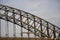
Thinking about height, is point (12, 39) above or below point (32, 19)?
below

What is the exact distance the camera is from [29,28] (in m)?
44.7

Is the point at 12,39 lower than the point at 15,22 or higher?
lower

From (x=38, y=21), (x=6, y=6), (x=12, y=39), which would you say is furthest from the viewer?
(x=38, y=21)

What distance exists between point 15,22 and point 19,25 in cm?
108

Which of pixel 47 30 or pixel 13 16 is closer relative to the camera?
pixel 13 16

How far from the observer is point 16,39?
30.7 metres

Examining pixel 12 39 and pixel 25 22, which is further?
pixel 25 22

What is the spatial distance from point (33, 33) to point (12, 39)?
14609mm

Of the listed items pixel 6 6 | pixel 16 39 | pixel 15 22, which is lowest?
pixel 16 39

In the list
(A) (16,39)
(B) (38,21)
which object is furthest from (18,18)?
(A) (16,39)

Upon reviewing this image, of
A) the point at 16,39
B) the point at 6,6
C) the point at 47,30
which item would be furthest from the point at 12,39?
the point at 47,30

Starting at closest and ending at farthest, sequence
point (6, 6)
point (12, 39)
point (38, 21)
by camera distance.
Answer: point (12, 39), point (6, 6), point (38, 21)

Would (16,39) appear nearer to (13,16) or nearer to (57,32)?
(13,16)

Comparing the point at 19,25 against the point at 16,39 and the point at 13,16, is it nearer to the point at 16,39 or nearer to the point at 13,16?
the point at 13,16
